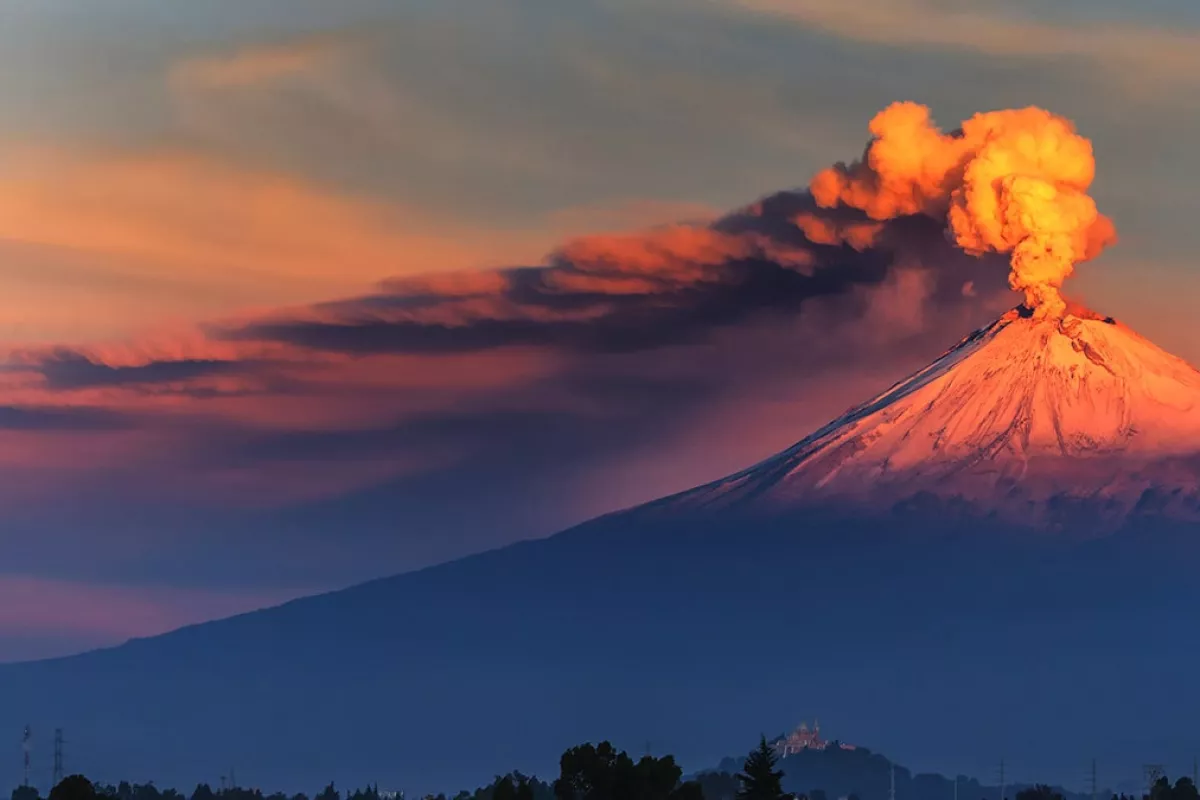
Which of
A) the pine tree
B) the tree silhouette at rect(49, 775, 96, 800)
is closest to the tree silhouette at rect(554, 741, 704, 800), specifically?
the pine tree

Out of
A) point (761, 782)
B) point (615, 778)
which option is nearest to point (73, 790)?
point (615, 778)

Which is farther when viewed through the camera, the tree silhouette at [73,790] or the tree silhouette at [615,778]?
the tree silhouette at [615,778]

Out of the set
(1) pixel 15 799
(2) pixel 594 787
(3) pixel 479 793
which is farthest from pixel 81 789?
(3) pixel 479 793

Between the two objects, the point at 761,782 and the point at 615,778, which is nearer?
the point at 761,782

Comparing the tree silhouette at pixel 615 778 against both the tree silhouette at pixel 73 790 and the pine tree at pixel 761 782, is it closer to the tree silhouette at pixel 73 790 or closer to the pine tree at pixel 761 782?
the pine tree at pixel 761 782

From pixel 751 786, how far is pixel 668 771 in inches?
230

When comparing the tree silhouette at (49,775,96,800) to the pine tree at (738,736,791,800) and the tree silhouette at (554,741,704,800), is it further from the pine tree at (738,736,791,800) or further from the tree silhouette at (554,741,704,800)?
the pine tree at (738,736,791,800)

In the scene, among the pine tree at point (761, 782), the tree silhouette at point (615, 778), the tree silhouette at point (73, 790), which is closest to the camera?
the tree silhouette at point (73, 790)

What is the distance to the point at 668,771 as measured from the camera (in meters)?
92.0

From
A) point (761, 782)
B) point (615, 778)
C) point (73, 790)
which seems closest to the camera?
point (73, 790)

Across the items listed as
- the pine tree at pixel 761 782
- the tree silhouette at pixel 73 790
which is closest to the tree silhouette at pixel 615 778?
the pine tree at pixel 761 782

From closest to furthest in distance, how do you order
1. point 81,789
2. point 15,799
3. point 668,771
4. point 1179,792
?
point 81,789 → point 668,771 → point 1179,792 → point 15,799

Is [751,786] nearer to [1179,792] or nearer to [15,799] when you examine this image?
[1179,792]

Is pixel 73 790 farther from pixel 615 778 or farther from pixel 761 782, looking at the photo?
pixel 761 782
